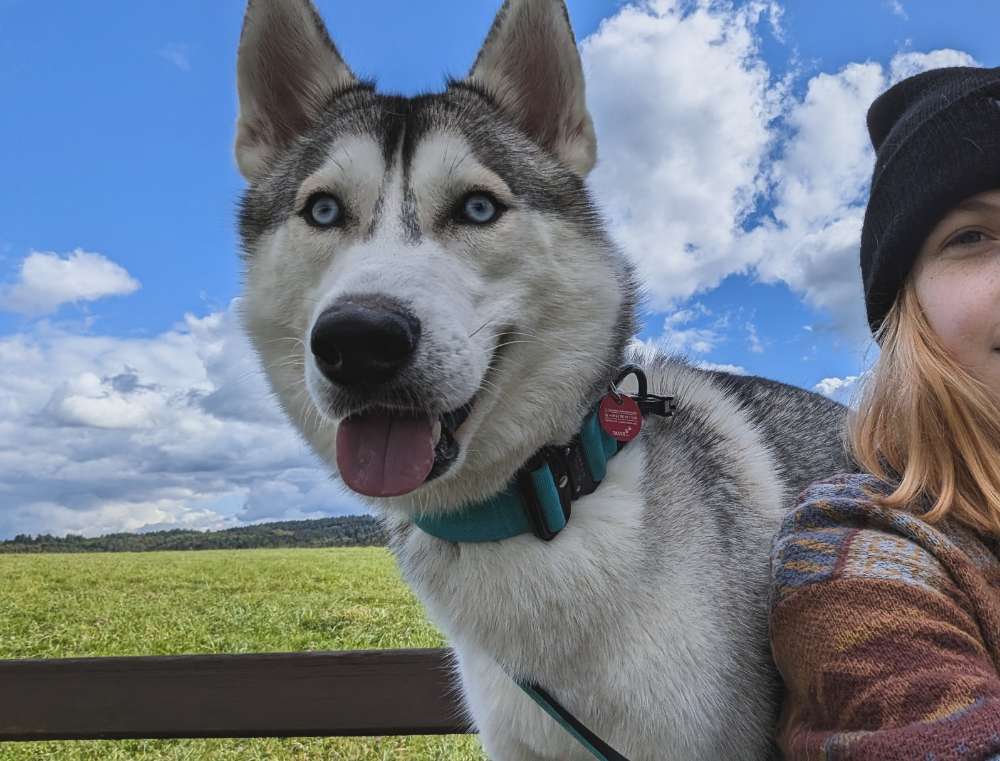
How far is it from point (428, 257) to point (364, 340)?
0.30m

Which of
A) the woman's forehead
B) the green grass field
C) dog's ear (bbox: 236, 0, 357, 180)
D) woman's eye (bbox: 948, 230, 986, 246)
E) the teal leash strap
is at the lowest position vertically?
the green grass field

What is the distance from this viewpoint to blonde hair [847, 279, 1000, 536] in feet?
4.45

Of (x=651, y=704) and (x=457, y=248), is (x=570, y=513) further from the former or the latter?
(x=457, y=248)

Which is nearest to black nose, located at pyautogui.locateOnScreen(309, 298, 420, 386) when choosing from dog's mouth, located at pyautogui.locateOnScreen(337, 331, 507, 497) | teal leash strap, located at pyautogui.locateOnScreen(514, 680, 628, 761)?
dog's mouth, located at pyautogui.locateOnScreen(337, 331, 507, 497)

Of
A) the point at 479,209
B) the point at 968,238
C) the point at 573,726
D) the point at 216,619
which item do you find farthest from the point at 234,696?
the point at 216,619

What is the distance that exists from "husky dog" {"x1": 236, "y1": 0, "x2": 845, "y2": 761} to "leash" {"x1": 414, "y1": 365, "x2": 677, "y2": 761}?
0.9 inches

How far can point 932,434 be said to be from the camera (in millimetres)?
1445

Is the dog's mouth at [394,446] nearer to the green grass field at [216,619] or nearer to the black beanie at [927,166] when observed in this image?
the black beanie at [927,166]

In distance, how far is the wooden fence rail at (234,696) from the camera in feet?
8.52

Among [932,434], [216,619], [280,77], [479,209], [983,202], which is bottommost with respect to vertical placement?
[216,619]

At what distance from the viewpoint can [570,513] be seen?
166 centimetres

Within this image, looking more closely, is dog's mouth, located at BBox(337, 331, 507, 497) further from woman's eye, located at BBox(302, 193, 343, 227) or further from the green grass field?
the green grass field

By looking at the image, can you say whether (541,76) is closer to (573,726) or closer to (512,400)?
(512,400)

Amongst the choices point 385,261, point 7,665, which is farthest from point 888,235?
point 7,665
